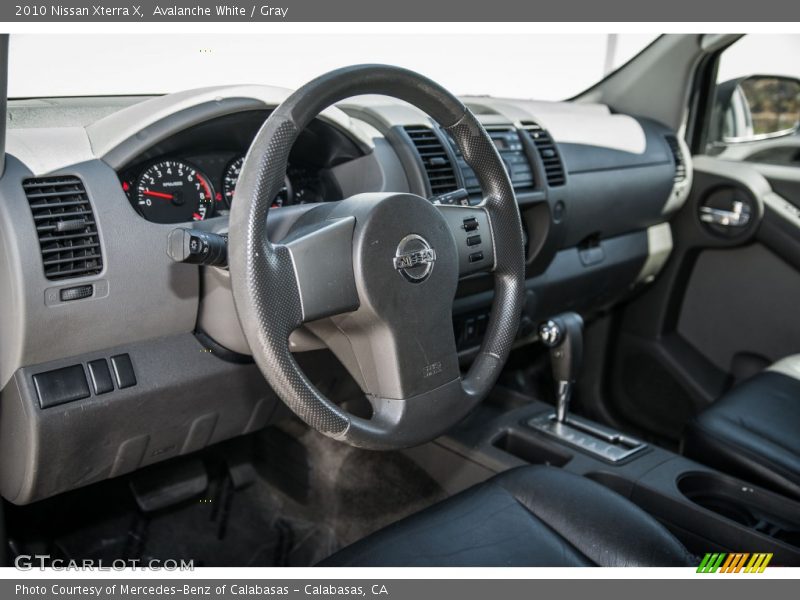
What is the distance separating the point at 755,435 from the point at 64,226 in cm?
150

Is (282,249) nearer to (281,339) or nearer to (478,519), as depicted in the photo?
(281,339)

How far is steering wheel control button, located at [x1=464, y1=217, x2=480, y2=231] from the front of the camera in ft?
4.46

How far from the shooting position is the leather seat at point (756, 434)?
5.55ft

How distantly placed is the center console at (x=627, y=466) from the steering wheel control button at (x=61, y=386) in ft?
3.07

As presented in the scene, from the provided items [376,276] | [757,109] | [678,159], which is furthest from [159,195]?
[757,109]

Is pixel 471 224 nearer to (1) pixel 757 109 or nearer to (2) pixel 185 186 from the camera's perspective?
(2) pixel 185 186

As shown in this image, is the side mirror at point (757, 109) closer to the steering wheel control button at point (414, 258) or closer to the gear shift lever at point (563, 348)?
the gear shift lever at point (563, 348)

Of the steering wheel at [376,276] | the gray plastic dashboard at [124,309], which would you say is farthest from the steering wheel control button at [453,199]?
the gray plastic dashboard at [124,309]

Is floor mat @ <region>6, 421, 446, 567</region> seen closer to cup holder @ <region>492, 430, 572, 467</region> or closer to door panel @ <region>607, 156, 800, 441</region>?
cup holder @ <region>492, 430, 572, 467</region>

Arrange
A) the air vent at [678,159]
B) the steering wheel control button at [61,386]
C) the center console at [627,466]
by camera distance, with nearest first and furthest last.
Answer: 1. the steering wheel control button at [61,386]
2. the center console at [627,466]
3. the air vent at [678,159]

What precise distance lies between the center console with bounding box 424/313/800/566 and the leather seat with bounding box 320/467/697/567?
14.1 inches

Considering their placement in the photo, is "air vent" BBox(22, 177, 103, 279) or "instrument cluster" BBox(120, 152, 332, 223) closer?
"air vent" BBox(22, 177, 103, 279)

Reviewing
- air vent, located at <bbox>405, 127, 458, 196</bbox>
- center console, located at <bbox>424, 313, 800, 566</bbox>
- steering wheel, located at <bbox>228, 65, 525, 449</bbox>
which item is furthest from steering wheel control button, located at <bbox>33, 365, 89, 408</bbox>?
center console, located at <bbox>424, 313, 800, 566</bbox>

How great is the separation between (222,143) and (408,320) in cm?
60
